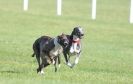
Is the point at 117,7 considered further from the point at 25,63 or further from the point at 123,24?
the point at 25,63

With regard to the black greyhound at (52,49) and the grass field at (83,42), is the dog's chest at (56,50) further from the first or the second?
the grass field at (83,42)

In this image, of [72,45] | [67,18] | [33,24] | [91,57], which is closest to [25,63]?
[72,45]

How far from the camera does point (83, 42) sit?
28.8m

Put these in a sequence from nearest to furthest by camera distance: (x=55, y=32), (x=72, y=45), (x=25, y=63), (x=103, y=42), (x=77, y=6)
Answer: (x=72, y=45) < (x=25, y=63) < (x=103, y=42) < (x=55, y=32) < (x=77, y=6)

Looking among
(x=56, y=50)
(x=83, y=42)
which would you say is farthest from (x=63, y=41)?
(x=83, y=42)

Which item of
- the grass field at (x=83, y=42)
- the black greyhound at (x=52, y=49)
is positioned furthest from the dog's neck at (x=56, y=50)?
the grass field at (x=83, y=42)

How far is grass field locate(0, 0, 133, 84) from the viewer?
51.3 feet

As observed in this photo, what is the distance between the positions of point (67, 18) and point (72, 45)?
20.8 meters

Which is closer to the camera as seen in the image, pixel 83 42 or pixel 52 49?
pixel 52 49

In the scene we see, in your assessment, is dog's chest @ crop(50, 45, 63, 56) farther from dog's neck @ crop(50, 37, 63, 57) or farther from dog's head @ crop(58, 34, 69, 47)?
dog's head @ crop(58, 34, 69, 47)

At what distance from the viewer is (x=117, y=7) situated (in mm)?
49969

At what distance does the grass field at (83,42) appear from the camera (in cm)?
1564

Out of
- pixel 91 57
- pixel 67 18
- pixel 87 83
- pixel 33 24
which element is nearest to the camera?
pixel 87 83

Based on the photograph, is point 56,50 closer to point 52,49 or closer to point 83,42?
point 52,49
